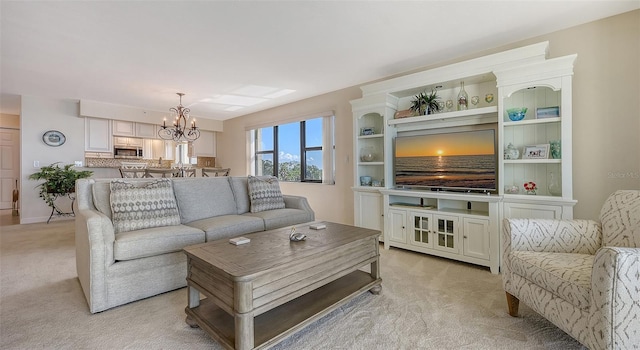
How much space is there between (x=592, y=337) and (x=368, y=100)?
10.1 ft

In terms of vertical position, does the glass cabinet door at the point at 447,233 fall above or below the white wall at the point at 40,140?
below

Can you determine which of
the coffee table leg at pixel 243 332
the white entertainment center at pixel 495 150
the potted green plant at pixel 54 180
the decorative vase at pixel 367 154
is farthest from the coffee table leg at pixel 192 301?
the potted green plant at pixel 54 180

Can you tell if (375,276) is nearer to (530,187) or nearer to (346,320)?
(346,320)

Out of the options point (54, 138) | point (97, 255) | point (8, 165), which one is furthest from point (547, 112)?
point (8, 165)

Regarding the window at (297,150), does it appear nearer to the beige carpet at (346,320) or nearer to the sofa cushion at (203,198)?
the sofa cushion at (203,198)

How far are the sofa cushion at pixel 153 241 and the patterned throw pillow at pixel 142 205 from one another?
107 millimetres

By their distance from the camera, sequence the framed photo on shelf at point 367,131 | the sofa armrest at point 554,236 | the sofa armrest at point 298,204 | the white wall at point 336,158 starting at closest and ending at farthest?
the sofa armrest at point 554,236, the sofa armrest at point 298,204, the framed photo on shelf at point 367,131, the white wall at point 336,158

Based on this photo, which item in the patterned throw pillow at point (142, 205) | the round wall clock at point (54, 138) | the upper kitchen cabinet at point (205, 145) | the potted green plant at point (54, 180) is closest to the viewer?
the patterned throw pillow at point (142, 205)

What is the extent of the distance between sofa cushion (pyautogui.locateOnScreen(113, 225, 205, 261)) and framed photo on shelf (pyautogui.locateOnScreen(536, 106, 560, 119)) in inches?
131

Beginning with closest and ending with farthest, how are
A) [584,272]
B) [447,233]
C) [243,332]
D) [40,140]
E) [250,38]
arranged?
[243,332] → [584,272] → [250,38] → [447,233] → [40,140]

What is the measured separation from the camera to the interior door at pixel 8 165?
6746 millimetres

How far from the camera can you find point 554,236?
193 centimetres

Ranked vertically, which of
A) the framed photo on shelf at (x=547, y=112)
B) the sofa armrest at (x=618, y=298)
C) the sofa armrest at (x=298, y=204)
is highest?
the framed photo on shelf at (x=547, y=112)

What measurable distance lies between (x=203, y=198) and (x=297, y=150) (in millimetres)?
2773
